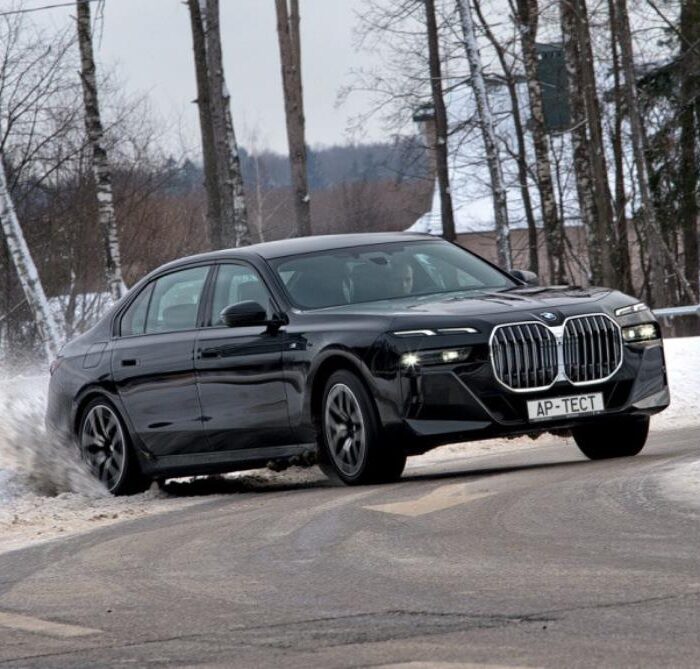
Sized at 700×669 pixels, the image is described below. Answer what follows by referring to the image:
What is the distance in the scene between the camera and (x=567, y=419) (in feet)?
35.0

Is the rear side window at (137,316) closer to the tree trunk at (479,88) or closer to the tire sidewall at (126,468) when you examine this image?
the tire sidewall at (126,468)

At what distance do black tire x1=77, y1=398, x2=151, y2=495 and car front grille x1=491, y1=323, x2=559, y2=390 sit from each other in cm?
314

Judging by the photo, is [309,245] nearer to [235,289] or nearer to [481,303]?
[235,289]

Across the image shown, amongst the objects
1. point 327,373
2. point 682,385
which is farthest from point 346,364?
point 682,385

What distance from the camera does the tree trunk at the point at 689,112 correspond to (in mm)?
43188

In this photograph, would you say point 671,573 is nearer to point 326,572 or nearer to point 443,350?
point 326,572

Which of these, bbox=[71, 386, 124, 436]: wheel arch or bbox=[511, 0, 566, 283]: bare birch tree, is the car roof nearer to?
bbox=[71, 386, 124, 436]: wheel arch

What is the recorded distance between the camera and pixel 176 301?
1256 cm

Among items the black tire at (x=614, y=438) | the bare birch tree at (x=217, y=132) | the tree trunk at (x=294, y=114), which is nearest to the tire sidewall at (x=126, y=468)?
the black tire at (x=614, y=438)

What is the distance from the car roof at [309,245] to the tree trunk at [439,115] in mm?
30371

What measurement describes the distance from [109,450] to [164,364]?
2.84ft

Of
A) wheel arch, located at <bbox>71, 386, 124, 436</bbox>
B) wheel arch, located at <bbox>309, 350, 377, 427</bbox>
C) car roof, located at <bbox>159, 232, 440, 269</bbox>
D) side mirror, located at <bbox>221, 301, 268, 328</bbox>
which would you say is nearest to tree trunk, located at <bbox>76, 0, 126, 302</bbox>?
wheel arch, located at <bbox>71, 386, 124, 436</bbox>

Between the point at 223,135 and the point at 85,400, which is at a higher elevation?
the point at 223,135

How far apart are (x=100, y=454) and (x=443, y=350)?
339 cm
